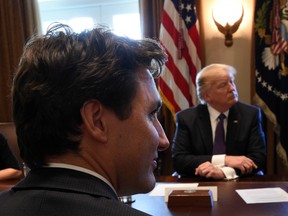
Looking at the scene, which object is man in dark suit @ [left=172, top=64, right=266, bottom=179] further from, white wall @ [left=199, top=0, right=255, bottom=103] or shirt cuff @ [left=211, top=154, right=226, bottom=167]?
white wall @ [left=199, top=0, right=255, bottom=103]

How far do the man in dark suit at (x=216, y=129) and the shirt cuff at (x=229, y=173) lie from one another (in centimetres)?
17

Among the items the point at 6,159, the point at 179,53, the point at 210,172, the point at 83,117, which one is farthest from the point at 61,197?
the point at 179,53

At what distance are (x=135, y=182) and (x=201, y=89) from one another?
213 centimetres

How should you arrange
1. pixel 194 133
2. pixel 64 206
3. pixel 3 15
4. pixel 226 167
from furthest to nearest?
pixel 3 15 < pixel 194 133 < pixel 226 167 < pixel 64 206

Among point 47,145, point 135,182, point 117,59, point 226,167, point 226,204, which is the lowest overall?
point 226,167

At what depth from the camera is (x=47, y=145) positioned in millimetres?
741

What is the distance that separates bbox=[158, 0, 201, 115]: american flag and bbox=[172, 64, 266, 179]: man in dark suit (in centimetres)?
79

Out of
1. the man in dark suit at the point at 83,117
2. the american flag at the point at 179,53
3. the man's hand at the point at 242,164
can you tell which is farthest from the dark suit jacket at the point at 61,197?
the american flag at the point at 179,53

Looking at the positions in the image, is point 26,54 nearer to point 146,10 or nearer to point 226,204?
point 226,204

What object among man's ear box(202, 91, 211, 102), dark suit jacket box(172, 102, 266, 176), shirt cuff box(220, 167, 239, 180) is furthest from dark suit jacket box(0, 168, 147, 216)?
man's ear box(202, 91, 211, 102)

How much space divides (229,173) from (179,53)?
165cm

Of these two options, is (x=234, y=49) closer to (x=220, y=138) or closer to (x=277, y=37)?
(x=277, y=37)

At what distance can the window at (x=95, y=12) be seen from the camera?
13.8 feet

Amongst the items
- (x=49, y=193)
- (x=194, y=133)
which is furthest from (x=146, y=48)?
(x=194, y=133)
